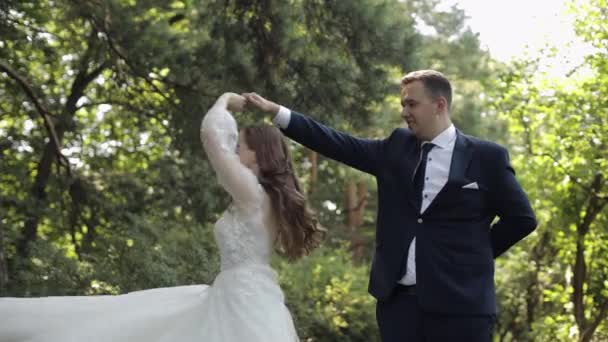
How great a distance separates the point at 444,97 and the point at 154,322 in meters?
1.56

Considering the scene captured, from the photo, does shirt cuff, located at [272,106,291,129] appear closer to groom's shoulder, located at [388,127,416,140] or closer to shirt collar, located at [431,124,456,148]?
groom's shoulder, located at [388,127,416,140]

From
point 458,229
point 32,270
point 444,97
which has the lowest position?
point 32,270

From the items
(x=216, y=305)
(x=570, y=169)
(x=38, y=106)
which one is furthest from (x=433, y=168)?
(x=38, y=106)

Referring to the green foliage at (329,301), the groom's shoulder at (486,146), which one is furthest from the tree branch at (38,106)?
the groom's shoulder at (486,146)

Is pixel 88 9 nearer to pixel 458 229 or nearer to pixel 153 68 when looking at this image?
pixel 153 68

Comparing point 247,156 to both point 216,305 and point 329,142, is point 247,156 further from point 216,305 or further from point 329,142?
point 216,305

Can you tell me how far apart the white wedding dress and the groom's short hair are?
83 cm

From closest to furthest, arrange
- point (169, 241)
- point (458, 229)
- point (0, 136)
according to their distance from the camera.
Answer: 1. point (458, 229)
2. point (169, 241)
3. point (0, 136)

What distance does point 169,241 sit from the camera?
8.96 m

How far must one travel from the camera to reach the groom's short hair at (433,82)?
13.5ft

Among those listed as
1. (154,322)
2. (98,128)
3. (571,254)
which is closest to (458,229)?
(154,322)

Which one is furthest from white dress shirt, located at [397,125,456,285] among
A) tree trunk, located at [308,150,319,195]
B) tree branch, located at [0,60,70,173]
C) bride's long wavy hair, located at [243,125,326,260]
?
tree trunk, located at [308,150,319,195]

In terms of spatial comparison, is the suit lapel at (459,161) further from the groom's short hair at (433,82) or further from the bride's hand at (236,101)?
the bride's hand at (236,101)

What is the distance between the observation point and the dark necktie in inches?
163
